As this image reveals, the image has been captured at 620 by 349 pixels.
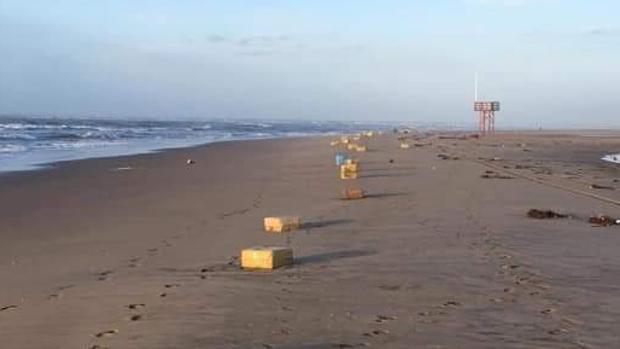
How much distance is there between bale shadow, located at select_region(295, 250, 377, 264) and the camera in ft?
28.8

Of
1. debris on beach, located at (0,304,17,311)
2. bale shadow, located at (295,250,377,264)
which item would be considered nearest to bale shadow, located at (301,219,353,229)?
bale shadow, located at (295,250,377,264)

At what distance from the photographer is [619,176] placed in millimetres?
22984

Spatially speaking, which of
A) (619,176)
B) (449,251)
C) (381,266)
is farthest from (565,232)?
(619,176)

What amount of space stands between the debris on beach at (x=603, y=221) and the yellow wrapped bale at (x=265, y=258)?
18.6 ft

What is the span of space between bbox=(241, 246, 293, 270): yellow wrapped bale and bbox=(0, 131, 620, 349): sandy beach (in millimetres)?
150

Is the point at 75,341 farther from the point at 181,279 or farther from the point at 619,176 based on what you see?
the point at 619,176

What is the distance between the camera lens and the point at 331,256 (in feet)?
29.9

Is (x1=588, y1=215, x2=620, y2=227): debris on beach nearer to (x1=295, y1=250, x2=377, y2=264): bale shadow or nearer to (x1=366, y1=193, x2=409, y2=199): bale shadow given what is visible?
(x1=295, y1=250, x2=377, y2=264): bale shadow

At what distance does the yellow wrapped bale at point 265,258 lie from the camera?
8.18m

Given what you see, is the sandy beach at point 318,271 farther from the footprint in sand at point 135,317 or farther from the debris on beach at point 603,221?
the debris on beach at point 603,221

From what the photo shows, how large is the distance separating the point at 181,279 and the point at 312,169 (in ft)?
57.0

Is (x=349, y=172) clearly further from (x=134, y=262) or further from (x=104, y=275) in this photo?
(x=104, y=275)

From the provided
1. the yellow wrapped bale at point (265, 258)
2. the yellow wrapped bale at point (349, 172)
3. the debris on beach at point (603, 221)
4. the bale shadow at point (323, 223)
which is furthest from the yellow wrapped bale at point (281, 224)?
the yellow wrapped bale at point (349, 172)

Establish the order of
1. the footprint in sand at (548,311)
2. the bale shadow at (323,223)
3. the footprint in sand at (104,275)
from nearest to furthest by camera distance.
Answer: the footprint in sand at (548,311)
the footprint in sand at (104,275)
the bale shadow at (323,223)
